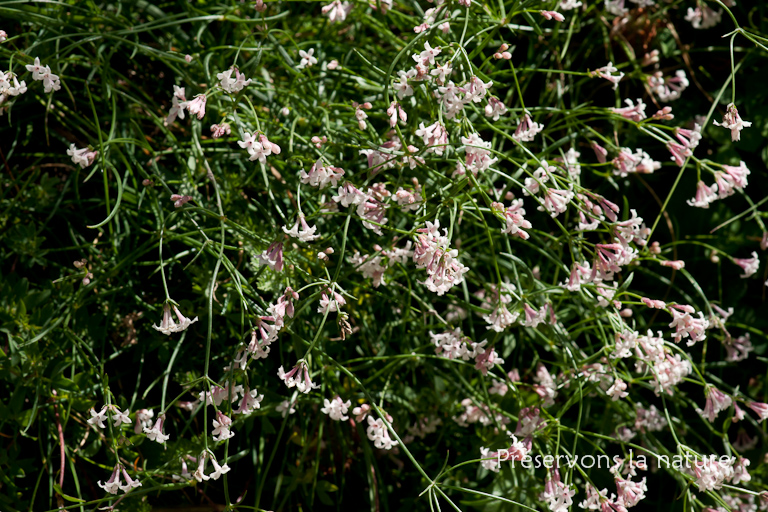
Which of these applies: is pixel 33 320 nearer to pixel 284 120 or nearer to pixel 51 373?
pixel 51 373

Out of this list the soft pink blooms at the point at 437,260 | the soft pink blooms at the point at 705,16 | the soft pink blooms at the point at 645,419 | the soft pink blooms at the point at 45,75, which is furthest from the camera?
the soft pink blooms at the point at 705,16

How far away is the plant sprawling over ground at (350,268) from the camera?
1.21 metres

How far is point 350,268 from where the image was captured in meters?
1.34

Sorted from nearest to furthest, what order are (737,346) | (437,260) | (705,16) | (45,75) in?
(437,260), (45,75), (737,346), (705,16)

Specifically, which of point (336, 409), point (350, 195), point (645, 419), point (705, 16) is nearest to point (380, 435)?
point (336, 409)

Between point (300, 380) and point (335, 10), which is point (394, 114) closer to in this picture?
point (335, 10)

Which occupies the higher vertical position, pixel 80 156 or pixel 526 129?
pixel 526 129

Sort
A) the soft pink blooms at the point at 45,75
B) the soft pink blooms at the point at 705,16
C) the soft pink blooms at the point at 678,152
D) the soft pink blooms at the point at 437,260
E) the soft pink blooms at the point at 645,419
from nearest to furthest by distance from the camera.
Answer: the soft pink blooms at the point at 437,260 → the soft pink blooms at the point at 45,75 → the soft pink blooms at the point at 678,152 → the soft pink blooms at the point at 645,419 → the soft pink blooms at the point at 705,16

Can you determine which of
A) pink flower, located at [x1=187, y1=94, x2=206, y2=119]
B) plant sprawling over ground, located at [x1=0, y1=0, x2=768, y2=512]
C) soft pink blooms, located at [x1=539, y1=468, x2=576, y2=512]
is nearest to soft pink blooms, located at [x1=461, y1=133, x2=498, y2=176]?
plant sprawling over ground, located at [x1=0, y1=0, x2=768, y2=512]

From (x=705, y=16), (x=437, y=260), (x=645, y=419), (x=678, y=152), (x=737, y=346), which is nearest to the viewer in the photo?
(x=437, y=260)

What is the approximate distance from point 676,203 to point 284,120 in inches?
43.9

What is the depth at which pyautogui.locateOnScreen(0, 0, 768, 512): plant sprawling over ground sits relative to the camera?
1.21 metres

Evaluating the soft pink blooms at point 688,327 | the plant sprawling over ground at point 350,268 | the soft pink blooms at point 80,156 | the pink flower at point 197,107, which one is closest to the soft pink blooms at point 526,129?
the plant sprawling over ground at point 350,268

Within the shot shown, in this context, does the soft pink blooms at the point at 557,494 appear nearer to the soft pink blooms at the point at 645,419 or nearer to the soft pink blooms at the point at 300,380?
the soft pink blooms at the point at 645,419
